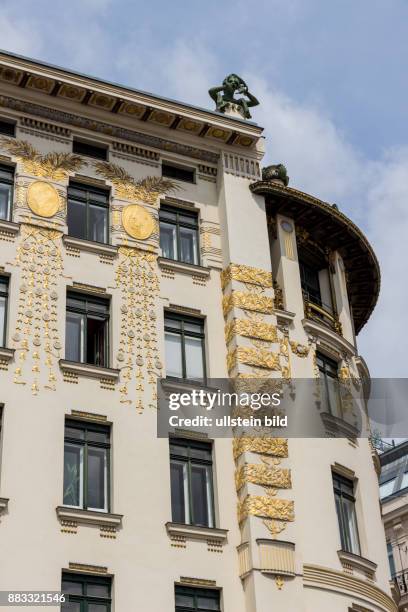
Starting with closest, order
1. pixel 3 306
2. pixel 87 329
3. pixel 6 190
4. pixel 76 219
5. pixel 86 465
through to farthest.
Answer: pixel 86 465, pixel 3 306, pixel 87 329, pixel 6 190, pixel 76 219

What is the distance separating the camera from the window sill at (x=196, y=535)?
84.0ft

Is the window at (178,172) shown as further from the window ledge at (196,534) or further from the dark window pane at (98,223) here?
the window ledge at (196,534)

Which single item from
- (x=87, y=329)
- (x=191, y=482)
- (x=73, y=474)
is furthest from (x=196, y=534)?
(x=87, y=329)

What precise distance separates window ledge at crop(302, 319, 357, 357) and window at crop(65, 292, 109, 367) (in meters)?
6.15

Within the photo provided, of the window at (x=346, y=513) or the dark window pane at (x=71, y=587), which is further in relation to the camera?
the window at (x=346, y=513)

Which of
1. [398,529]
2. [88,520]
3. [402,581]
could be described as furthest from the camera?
[398,529]

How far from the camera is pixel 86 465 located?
25.8 metres

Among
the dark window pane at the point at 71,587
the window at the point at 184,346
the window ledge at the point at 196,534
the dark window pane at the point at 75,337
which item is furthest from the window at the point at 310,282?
the dark window pane at the point at 71,587

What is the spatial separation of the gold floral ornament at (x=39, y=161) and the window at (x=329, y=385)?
9125 mm

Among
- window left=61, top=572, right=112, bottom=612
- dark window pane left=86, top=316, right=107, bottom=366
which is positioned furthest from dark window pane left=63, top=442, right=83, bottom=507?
dark window pane left=86, top=316, right=107, bottom=366

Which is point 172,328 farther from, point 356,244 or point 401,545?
point 401,545

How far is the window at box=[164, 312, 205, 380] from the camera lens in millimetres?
28641

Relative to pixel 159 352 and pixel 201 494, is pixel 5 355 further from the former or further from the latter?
pixel 201 494

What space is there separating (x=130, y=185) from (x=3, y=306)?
19.5 feet
